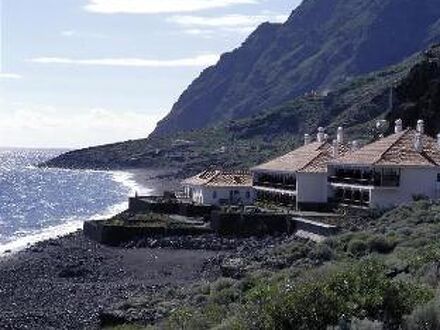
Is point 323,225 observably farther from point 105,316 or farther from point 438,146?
point 105,316

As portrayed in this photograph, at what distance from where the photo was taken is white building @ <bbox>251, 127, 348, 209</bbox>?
188ft

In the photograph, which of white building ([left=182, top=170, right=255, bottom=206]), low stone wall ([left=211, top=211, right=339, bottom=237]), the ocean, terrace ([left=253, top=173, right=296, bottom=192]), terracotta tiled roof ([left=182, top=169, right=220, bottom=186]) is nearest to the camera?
low stone wall ([left=211, top=211, right=339, bottom=237])

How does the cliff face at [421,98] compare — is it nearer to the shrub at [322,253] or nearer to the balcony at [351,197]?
the balcony at [351,197]

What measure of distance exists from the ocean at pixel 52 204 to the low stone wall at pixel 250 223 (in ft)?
62.9

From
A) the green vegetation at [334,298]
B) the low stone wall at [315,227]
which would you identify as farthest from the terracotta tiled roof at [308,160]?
the green vegetation at [334,298]

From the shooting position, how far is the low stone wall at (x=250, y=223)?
167ft

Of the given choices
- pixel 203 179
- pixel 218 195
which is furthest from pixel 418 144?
pixel 203 179

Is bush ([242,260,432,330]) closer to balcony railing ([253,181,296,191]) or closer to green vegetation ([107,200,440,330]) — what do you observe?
green vegetation ([107,200,440,330])

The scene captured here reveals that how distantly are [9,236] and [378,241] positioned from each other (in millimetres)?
48080

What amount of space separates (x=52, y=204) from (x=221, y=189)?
61.3m

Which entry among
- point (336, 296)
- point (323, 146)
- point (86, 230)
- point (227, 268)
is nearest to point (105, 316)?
point (227, 268)

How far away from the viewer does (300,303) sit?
60.5 ft

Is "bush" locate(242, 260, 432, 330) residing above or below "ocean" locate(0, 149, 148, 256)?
above

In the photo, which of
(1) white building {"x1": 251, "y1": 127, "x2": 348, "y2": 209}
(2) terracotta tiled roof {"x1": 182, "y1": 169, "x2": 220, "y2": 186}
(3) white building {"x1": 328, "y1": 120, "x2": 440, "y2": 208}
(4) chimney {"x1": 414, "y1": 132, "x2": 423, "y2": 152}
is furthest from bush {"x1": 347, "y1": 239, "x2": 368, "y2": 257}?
(2) terracotta tiled roof {"x1": 182, "y1": 169, "x2": 220, "y2": 186}
